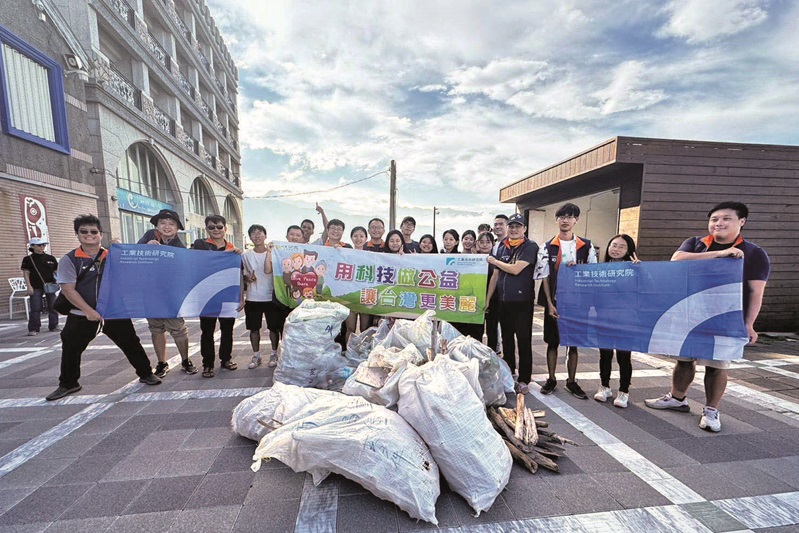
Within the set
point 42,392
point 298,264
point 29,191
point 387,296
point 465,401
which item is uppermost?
point 29,191

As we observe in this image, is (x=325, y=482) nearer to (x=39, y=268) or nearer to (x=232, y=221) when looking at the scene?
(x=39, y=268)

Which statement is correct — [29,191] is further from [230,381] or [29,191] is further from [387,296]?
[387,296]

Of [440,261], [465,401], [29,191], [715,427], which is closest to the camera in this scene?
[465,401]

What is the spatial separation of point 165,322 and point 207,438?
1.89m

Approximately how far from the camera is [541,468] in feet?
6.77

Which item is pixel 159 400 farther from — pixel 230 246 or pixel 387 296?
pixel 387 296

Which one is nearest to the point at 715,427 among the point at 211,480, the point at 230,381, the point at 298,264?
the point at 211,480

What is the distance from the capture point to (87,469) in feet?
6.65

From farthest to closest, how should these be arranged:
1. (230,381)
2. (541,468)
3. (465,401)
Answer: (230,381), (541,468), (465,401)

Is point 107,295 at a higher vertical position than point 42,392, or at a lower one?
higher

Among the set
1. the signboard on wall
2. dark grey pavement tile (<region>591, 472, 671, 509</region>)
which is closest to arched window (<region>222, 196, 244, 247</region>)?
the signboard on wall

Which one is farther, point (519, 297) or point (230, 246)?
point (230, 246)

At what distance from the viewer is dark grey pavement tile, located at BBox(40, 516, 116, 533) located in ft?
5.12

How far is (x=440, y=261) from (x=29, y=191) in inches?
399
